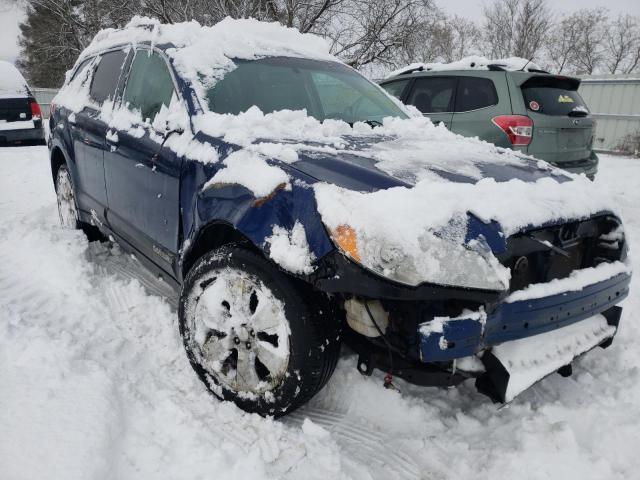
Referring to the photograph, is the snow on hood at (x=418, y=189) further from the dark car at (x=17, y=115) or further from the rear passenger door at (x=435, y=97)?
the dark car at (x=17, y=115)

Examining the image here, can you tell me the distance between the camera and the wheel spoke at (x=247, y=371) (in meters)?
2.16

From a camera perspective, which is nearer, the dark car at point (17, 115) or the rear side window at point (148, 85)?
the rear side window at point (148, 85)

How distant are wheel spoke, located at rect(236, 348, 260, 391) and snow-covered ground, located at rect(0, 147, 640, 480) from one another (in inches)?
6.1

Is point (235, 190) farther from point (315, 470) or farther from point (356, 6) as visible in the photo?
point (356, 6)

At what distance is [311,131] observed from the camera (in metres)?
2.60

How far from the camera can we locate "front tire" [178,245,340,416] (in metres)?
1.97

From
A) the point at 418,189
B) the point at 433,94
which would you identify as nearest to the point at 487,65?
the point at 433,94

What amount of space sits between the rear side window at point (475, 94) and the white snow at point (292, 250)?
4.25 metres

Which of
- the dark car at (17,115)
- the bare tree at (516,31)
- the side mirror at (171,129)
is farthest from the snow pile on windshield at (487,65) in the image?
the bare tree at (516,31)

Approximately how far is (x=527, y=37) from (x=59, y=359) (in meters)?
35.0

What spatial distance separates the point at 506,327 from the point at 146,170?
2080 millimetres

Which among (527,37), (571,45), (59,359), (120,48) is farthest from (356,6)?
(571,45)

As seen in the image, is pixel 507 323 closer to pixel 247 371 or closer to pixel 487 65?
pixel 247 371

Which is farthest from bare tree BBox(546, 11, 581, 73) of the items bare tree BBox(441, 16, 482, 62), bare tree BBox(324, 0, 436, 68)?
bare tree BBox(324, 0, 436, 68)
